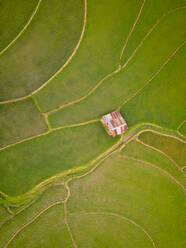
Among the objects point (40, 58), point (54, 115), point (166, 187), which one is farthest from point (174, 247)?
point (40, 58)

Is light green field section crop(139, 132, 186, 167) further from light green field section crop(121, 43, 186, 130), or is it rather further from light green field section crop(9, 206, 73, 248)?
light green field section crop(9, 206, 73, 248)

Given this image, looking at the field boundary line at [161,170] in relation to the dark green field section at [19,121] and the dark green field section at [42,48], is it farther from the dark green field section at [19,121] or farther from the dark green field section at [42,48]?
the dark green field section at [42,48]

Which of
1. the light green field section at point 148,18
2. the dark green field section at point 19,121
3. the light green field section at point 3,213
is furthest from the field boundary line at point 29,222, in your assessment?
the light green field section at point 148,18

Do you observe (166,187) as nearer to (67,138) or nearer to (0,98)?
(67,138)

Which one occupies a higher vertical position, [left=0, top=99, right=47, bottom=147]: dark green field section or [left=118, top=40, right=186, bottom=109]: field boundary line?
[left=0, top=99, right=47, bottom=147]: dark green field section

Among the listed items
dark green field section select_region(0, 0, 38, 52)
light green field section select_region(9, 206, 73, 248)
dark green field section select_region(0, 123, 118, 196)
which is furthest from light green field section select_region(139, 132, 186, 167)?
dark green field section select_region(0, 0, 38, 52)

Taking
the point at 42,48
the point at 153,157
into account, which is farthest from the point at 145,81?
the point at 42,48

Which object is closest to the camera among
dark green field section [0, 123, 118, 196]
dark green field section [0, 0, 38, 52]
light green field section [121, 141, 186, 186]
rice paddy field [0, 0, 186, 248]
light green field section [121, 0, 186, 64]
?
dark green field section [0, 0, 38, 52]
